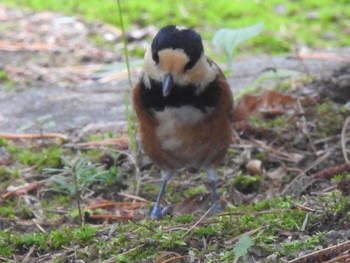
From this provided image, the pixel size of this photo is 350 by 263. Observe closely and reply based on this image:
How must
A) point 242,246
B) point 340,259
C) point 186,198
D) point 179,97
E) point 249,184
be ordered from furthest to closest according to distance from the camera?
1. point 249,184
2. point 186,198
3. point 179,97
4. point 242,246
5. point 340,259

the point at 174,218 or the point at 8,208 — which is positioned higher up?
the point at 174,218

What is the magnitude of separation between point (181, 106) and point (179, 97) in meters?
0.06

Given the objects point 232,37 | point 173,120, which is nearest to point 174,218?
point 173,120

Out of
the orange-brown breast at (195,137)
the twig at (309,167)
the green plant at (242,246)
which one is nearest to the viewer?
the green plant at (242,246)

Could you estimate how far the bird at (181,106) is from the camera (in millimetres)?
3812

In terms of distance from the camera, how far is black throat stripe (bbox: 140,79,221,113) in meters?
3.97

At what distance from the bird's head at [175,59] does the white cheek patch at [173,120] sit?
0.16 metres

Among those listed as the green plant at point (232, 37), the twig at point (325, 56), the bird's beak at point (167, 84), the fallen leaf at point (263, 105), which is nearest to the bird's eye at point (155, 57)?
the bird's beak at point (167, 84)

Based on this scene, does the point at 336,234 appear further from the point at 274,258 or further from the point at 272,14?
the point at 272,14

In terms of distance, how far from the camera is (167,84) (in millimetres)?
3764

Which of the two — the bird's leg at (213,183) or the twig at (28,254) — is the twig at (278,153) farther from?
the twig at (28,254)

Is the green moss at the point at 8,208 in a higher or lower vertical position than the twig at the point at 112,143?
higher

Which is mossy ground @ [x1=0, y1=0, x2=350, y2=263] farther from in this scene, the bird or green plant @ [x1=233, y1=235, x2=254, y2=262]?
the bird

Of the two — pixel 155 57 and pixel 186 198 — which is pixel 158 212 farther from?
pixel 155 57
